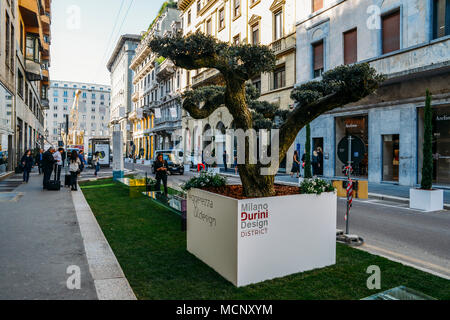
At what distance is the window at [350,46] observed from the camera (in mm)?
18312

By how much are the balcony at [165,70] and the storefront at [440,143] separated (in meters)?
33.6

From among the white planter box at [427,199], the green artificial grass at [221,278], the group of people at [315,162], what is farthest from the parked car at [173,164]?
the green artificial grass at [221,278]

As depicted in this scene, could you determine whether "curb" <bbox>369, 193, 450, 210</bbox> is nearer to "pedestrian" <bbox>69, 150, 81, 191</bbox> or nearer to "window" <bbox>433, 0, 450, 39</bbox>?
"window" <bbox>433, 0, 450, 39</bbox>

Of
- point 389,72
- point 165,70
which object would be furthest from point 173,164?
point 165,70

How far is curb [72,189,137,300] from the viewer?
12.3ft

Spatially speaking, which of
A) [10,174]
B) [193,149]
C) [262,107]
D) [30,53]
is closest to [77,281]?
[262,107]

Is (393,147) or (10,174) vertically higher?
(393,147)

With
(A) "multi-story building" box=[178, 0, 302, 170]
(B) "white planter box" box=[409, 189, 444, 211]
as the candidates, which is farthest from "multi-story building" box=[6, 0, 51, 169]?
(B) "white planter box" box=[409, 189, 444, 211]

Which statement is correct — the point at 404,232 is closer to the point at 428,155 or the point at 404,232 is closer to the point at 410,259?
the point at 410,259

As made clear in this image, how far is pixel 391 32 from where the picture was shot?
1628 centimetres

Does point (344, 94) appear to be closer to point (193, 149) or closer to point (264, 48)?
point (264, 48)

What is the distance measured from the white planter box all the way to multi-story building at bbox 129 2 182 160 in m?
24.5

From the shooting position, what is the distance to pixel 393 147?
16.8m
